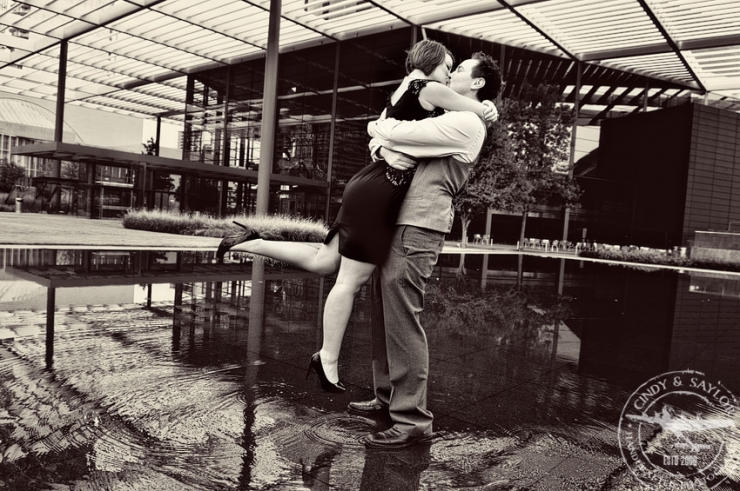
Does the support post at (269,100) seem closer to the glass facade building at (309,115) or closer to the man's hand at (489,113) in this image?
the glass facade building at (309,115)

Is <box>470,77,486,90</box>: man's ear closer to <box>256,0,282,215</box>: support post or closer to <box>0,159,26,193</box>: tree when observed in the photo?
<box>256,0,282,215</box>: support post

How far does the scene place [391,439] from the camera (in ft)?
7.64

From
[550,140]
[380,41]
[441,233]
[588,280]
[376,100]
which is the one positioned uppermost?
[380,41]

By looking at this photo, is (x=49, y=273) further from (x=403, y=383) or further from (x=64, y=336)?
(x=403, y=383)

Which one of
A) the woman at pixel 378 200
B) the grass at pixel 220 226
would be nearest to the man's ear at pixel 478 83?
the woman at pixel 378 200

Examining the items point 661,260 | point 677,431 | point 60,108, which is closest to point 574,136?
point 661,260

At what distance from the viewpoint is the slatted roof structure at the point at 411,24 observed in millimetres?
23078

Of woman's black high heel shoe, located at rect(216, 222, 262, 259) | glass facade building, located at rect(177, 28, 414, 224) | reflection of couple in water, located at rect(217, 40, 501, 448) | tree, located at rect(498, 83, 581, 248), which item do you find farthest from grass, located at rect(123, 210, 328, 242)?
reflection of couple in water, located at rect(217, 40, 501, 448)

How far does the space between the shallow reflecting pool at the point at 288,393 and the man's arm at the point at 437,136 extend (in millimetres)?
1335

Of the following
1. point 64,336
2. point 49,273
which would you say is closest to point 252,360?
point 64,336

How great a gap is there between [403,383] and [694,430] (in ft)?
5.39

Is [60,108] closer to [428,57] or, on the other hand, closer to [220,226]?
[220,226]

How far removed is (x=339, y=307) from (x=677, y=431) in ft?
6.19

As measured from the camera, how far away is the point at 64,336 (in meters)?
3.92
